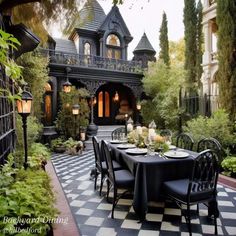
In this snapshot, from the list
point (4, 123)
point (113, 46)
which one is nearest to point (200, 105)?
point (4, 123)

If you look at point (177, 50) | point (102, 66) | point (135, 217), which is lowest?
point (135, 217)

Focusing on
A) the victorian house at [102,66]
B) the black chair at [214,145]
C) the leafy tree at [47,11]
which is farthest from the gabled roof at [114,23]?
the black chair at [214,145]

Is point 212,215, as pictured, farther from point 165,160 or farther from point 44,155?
point 44,155

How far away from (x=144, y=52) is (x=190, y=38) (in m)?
5.53

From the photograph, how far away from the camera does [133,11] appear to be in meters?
2.96

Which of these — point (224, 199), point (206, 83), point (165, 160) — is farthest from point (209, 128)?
point (206, 83)

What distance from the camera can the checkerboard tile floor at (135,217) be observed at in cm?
346

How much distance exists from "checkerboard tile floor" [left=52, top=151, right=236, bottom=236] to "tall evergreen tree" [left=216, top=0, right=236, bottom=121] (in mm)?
3315

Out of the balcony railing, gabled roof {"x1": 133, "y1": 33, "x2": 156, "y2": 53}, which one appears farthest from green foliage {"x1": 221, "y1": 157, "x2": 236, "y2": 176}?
gabled roof {"x1": 133, "y1": 33, "x2": 156, "y2": 53}

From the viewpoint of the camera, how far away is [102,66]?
1520 centimetres

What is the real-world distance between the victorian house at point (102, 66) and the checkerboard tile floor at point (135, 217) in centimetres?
885

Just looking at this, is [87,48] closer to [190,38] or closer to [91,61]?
[91,61]

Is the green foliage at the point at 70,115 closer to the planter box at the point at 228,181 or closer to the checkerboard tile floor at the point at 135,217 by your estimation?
the checkerboard tile floor at the point at 135,217

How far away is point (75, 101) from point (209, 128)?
7026 mm
